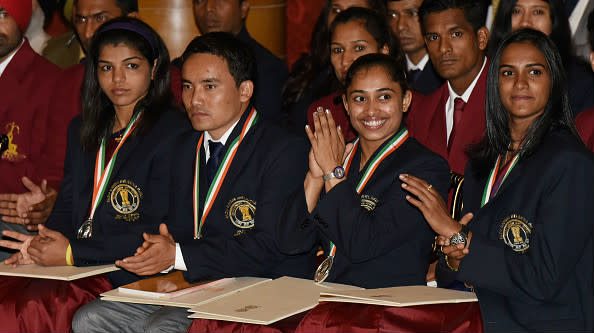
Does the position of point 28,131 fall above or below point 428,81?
below

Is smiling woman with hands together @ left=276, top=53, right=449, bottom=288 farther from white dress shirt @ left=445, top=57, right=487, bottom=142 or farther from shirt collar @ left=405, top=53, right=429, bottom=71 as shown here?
shirt collar @ left=405, top=53, right=429, bottom=71

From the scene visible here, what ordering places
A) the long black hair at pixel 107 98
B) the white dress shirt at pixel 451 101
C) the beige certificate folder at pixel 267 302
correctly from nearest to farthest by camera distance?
the beige certificate folder at pixel 267 302 < the long black hair at pixel 107 98 < the white dress shirt at pixel 451 101

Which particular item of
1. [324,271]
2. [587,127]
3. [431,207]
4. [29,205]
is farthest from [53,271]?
[587,127]

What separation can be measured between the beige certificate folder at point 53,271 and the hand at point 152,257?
14 centimetres

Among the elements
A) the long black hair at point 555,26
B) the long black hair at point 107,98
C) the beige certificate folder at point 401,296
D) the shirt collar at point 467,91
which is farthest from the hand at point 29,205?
the long black hair at point 555,26

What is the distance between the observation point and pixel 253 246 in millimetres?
3420

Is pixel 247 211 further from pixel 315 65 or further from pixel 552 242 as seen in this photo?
pixel 315 65

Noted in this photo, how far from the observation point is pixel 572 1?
4.88 meters

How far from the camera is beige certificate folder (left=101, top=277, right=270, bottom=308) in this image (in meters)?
2.94

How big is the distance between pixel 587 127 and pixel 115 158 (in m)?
2.25

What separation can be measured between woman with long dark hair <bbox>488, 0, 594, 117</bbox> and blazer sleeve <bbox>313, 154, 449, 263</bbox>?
4.28 ft

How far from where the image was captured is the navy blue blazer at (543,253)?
2863 mm

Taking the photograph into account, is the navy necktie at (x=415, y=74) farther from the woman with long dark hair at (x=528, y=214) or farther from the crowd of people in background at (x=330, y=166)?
the woman with long dark hair at (x=528, y=214)

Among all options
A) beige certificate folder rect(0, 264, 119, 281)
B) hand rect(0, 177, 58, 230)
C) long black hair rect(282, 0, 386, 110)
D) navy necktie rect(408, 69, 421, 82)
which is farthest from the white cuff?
navy necktie rect(408, 69, 421, 82)
